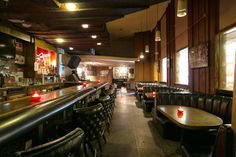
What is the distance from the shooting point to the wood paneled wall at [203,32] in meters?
4.51

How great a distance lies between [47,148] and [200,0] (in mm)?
5670

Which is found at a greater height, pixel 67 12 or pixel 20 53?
pixel 67 12

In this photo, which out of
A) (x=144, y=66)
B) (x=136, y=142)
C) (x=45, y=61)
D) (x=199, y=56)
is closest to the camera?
(x=136, y=142)

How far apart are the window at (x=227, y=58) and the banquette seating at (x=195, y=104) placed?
0.43 m

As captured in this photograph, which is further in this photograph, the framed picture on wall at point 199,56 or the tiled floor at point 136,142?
the framed picture on wall at point 199,56

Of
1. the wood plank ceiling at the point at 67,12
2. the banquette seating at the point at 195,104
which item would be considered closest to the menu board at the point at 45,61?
the wood plank ceiling at the point at 67,12

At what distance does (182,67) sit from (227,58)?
3111 millimetres

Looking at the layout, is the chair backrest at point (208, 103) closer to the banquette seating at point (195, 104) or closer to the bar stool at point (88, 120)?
the banquette seating at point (195, 104)

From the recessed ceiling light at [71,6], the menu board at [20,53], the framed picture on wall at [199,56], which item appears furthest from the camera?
the menu board at [20,53]

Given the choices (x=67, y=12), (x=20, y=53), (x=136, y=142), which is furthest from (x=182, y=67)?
(x=20, y=53)

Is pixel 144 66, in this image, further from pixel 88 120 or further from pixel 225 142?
pixel 225 142

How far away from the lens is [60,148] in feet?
3.00

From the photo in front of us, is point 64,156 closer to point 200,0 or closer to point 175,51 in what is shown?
point 200,0

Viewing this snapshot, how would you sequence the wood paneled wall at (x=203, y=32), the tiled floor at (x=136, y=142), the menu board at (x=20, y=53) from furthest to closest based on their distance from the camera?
the menu board at (x=20, y=53) → the wood paneled wall at (x=203, y=32) → the tiled floor at (x=136, y=142)
